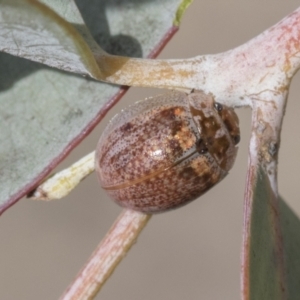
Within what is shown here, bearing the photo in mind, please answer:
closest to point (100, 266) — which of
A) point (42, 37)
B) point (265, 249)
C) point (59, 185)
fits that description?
point (59, 185)

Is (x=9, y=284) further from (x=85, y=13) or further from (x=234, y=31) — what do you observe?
(x=85, y=13)

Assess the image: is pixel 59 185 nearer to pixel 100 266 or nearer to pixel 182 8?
pixel 100 266

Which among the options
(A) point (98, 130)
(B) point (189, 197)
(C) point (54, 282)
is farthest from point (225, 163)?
(C) point (54, 282)

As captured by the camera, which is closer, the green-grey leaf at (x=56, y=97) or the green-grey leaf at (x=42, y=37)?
the green-grey leaf at (x=42, y=37)

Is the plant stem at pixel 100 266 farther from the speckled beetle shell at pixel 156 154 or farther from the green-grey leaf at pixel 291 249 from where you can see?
the green-grey leaf at pixel 291 249

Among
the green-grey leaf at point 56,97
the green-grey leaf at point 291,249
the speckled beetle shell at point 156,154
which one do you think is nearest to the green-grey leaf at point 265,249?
the green-grey leaf at point 291,249

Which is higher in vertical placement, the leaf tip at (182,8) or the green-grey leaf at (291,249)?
the leaf tip at (182,8)
